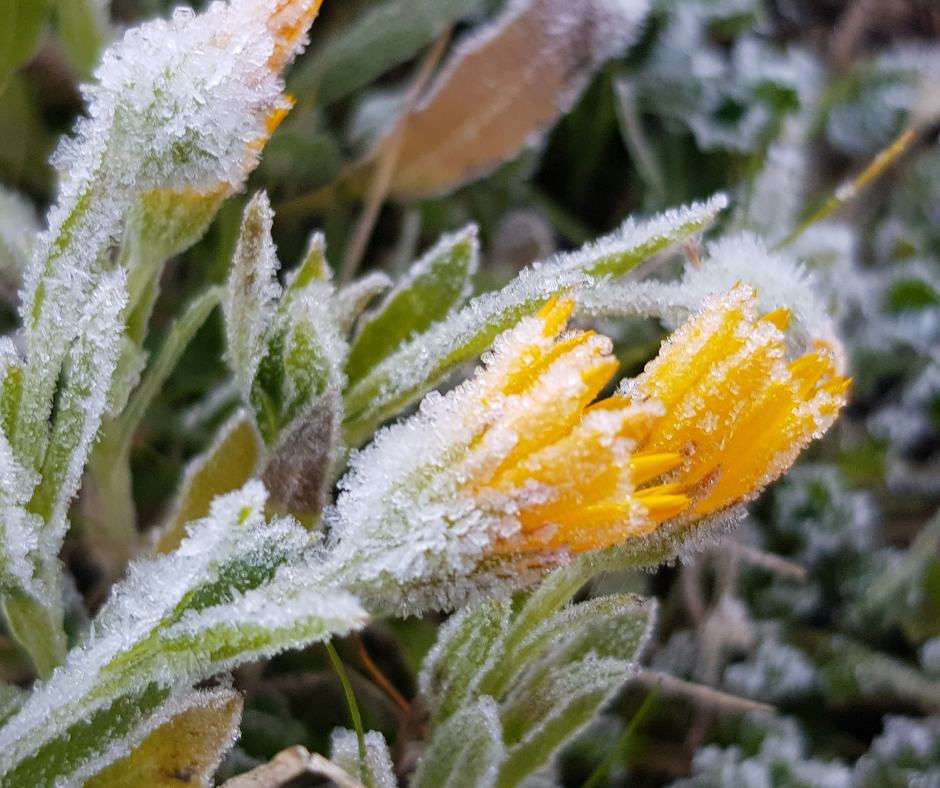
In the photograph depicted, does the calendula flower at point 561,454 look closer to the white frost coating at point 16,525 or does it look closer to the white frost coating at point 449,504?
the white frost coating at point 449,504

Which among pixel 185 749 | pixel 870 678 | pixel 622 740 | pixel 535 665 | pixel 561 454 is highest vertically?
pixel 561 454

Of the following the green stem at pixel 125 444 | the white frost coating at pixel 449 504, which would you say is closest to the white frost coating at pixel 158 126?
the green stem at pixel 125 444

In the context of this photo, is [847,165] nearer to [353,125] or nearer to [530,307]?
[353,125]

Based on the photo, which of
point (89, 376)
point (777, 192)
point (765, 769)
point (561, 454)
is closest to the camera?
point (561, 454)

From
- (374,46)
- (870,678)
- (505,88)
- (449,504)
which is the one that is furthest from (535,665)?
(374,46)

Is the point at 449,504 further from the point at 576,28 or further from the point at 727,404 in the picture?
the point at 576,28

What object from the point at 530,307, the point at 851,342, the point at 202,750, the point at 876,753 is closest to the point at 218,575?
the point at 202,750
